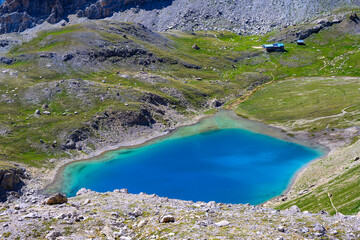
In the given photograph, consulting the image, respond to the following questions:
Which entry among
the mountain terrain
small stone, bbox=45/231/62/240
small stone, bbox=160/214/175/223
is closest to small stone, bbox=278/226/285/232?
the mountain terrain

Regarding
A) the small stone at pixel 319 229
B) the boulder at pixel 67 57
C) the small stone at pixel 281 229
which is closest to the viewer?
the small stone at pixel 319 229

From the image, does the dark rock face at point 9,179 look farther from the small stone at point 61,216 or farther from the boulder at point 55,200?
the small stone at point 61,216

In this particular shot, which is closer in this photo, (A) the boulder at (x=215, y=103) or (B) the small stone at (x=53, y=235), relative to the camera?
(B) the small stone at (x=53, y=235)

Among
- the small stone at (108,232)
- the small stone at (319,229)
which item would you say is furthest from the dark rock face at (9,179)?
the small stone at (319,229)

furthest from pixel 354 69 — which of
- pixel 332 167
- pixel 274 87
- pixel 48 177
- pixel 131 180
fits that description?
pixel 48 177

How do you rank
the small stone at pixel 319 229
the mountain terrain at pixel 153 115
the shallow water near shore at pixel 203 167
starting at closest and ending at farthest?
1. the small stone at pixel 319 229
2. the mountain terrain at pixel 153 115
3. the shallow water near shore at pixel 203 167

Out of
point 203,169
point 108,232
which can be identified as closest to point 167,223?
point 108,232

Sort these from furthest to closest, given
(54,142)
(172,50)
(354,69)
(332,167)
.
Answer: (172,50)
(354,69)
(54,142)
(332,167)

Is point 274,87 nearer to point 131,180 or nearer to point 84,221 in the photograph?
point 131,180
